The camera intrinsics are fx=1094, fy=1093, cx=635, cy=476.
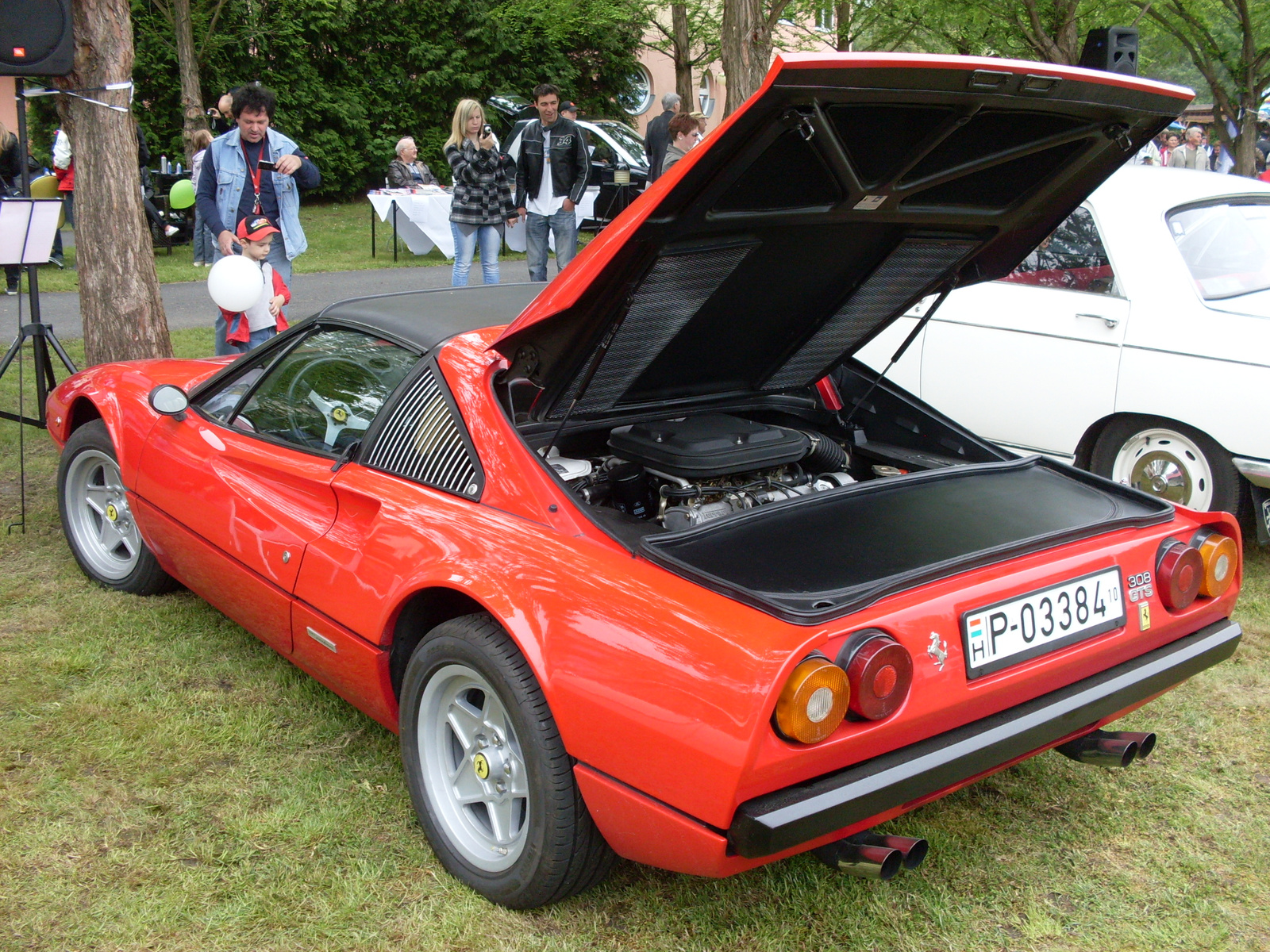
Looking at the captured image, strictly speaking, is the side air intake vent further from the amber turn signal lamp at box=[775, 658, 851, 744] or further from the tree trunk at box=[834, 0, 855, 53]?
the tree trunk at box=[834, 0, 855, 53]

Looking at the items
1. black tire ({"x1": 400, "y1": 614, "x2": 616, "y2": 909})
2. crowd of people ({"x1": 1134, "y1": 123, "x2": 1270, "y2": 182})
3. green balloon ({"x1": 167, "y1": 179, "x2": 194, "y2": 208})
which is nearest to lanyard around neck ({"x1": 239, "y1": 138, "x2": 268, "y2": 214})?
Answer: black tire ({"x1": 400, "y1": 614, "x2": 616, "y2": 909})

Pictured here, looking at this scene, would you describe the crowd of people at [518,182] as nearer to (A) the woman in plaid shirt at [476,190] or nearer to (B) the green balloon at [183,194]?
(A) the woman in plaid shirt at [476,190]

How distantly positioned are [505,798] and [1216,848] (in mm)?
1730

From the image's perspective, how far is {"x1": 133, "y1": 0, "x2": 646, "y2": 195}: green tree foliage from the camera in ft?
64.2

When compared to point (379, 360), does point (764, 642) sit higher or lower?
lower

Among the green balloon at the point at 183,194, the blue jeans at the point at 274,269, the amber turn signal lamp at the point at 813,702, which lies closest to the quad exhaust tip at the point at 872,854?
the amber turn signal lamp at the point at 813,702

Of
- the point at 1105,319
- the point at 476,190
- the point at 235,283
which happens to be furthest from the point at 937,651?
the point at 476,190

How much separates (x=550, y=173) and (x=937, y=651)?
7841 millimetres

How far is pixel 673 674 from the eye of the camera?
6.36 ft

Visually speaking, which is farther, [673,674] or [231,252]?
[231,252]

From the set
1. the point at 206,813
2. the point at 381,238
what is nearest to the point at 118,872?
the point at 206,813

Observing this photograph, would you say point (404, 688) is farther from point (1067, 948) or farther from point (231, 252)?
point (231, 252)

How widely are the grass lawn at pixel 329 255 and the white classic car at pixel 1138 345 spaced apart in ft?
28.3

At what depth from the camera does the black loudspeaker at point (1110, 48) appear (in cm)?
443
